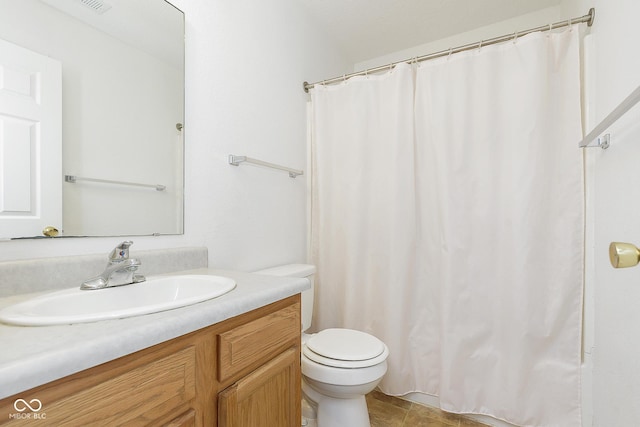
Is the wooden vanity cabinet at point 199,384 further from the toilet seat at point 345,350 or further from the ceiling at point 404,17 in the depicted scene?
the ceiling at point 404,17

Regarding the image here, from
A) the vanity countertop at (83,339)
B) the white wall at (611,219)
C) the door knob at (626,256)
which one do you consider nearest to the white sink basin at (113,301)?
the vanity countertop at (83,339)

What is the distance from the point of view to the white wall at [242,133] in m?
1.28

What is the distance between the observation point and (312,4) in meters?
1.91

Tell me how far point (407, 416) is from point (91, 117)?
78.5 inches

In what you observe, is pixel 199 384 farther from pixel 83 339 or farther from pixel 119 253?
pixel 119 253

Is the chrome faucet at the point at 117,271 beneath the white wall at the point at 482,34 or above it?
beneath

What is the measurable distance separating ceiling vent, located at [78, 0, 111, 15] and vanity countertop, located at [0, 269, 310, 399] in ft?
3.08

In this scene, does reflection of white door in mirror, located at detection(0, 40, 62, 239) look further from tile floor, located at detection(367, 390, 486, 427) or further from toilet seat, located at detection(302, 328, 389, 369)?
tile floor, located at detection(367, 390, 486, 427)

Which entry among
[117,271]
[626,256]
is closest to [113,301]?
[117,271]

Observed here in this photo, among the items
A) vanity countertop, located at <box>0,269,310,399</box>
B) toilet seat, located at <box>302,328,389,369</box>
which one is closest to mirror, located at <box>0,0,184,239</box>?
vanity countertop, located at <box>0,269,310,399</box>

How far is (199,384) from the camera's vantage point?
677 millimetres

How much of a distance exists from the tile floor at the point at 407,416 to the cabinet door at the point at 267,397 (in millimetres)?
796

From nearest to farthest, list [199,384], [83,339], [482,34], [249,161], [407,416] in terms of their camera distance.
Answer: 1. [83,339]
2. [199,384]
3. [249,161]
4. [407,416]
5. [482,34]

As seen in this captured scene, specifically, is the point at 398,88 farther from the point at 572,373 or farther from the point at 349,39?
the point at 572,373
